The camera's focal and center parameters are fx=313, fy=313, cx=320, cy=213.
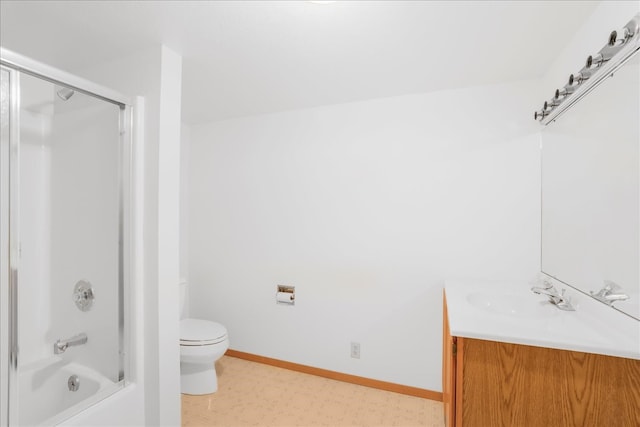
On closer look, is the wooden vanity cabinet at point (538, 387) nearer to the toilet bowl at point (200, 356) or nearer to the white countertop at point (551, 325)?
the white countertop at point (551, 325)

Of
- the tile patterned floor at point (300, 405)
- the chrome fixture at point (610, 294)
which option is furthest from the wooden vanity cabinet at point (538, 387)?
the tile patterned floor at point (300, 405)

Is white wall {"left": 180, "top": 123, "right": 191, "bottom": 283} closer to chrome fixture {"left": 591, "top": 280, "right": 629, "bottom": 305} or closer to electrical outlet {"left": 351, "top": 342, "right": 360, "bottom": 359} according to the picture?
electrical outlet {"left": 351, "top": 342, "right": 360, "bottom": 359}

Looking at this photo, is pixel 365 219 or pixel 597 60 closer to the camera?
pixel 597 60

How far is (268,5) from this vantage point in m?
1.35

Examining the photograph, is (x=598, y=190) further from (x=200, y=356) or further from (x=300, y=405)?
(x=200, y=356)

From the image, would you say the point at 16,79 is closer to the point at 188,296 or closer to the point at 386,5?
the point at 386,5

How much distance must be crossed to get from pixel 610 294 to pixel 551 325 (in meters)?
0.26

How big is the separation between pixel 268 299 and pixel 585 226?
2.27m

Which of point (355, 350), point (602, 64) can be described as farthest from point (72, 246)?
point (602, 64)

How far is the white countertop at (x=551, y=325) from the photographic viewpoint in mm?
1106

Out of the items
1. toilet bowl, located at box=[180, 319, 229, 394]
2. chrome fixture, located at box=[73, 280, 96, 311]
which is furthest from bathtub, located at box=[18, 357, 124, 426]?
toilet bowl, located at box=[180, 319, 229, 394]

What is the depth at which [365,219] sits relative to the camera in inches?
96.5

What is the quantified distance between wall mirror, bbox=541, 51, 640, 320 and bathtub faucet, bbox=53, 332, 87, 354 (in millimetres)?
2597

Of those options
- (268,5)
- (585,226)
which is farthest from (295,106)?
(585,226)
